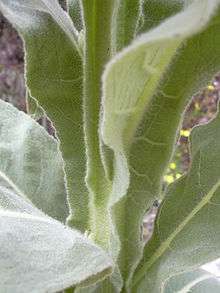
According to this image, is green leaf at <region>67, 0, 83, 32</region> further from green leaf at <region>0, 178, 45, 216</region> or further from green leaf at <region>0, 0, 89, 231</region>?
green leaf at <region>0, 178, 45, 216</region>

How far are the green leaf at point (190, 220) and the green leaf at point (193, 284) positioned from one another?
5.5 inches

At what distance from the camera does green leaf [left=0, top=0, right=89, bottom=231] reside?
0.70 metres

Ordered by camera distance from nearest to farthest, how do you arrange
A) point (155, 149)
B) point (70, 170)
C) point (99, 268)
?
point (99, 268)
point (155, 149)
point (70, 170)

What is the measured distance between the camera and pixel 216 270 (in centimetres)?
97

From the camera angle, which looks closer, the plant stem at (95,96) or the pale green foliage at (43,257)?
the pale green foliage at (43,257)

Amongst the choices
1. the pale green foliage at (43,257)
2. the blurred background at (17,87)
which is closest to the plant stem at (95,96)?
the pale green foliage at (43,257)

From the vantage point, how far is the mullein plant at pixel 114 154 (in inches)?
22.0

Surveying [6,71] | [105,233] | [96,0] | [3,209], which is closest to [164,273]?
[105,233]

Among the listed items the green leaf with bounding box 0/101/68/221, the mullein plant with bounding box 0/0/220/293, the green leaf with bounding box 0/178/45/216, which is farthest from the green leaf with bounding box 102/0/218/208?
the green leaf with bounding box 0/101/68/221

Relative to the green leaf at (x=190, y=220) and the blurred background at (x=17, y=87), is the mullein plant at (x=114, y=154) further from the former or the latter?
the blurred background at (x=17, y=87)

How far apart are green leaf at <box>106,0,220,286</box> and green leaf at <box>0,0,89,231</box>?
0.07m

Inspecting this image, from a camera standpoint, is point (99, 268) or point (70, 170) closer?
point (99, 268)

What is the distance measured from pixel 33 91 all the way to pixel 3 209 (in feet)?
0.46

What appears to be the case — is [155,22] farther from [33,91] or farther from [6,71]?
[6,71]
